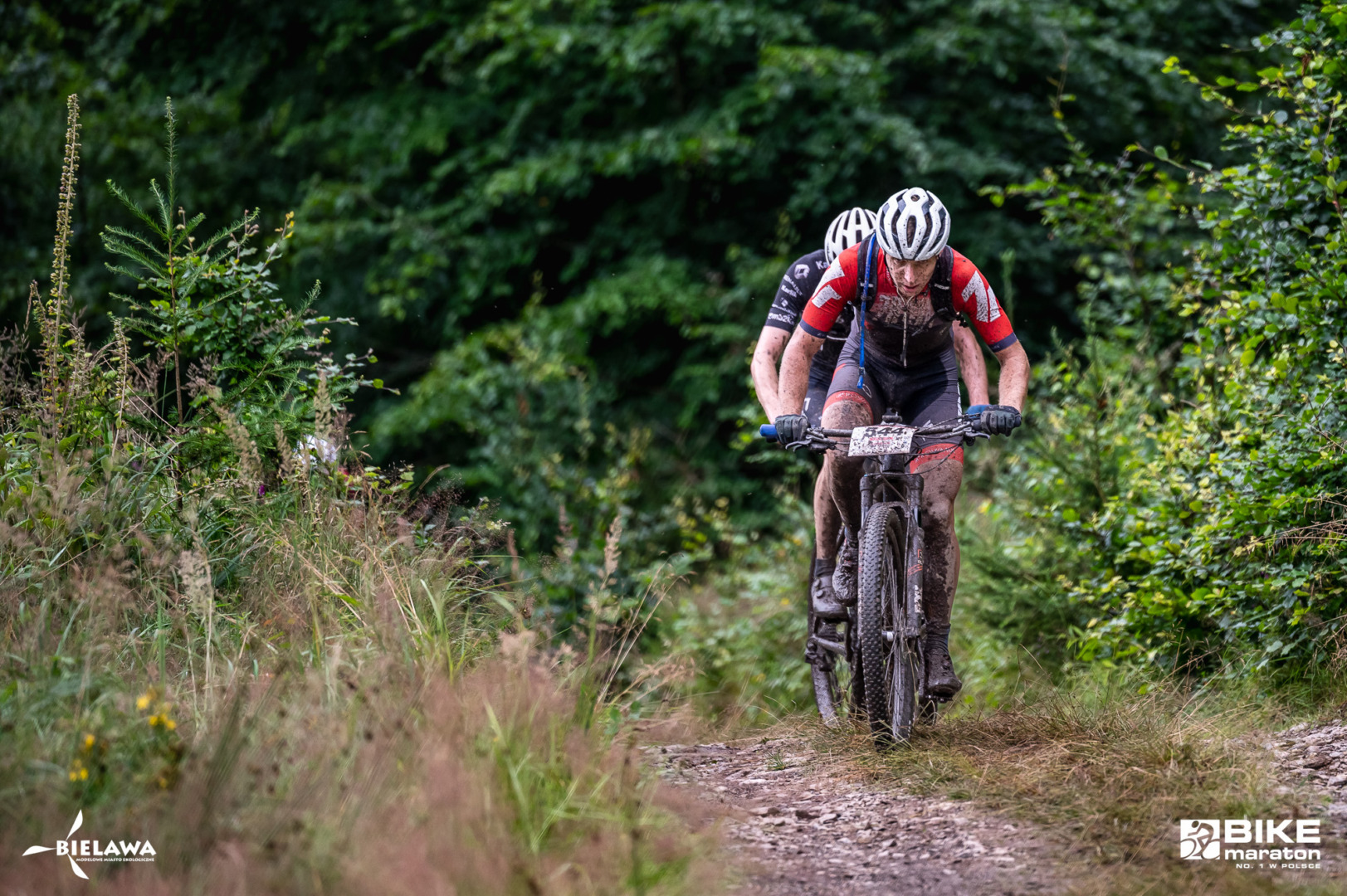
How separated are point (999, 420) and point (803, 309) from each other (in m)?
1.57

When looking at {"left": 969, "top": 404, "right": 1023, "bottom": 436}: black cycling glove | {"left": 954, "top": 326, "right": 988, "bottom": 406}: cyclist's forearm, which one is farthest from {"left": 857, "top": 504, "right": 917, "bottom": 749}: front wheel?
{"left": 954, "top": 326, "right": 988, "bottom": 406}: cyclist's forearm

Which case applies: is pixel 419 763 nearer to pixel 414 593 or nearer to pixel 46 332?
pixel 414 593

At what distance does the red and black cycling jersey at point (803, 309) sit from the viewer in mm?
6082

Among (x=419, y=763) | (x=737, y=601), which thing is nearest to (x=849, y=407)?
(x=419, y=763)

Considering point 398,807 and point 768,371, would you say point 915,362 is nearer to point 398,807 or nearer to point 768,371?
point 768,371

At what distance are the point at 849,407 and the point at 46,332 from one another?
3.35m

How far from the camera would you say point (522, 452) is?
11.7 metres

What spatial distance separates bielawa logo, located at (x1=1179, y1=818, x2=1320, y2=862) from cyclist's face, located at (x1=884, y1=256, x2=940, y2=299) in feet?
7.90

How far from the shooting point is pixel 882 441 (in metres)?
4.96

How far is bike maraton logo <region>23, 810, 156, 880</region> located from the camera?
2934mm

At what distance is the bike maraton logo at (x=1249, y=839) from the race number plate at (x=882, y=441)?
179 centimetres

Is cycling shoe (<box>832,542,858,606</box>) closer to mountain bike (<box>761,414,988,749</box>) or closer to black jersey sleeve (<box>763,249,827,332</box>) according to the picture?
mountain bike (<box>761,414,988,749</box>)

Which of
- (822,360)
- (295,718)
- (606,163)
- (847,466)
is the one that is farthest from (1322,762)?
(606,163)

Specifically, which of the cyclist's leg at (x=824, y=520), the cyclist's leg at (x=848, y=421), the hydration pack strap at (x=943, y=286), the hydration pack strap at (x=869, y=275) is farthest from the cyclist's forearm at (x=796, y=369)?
the hydration pack strap at (x=943, y=286)
